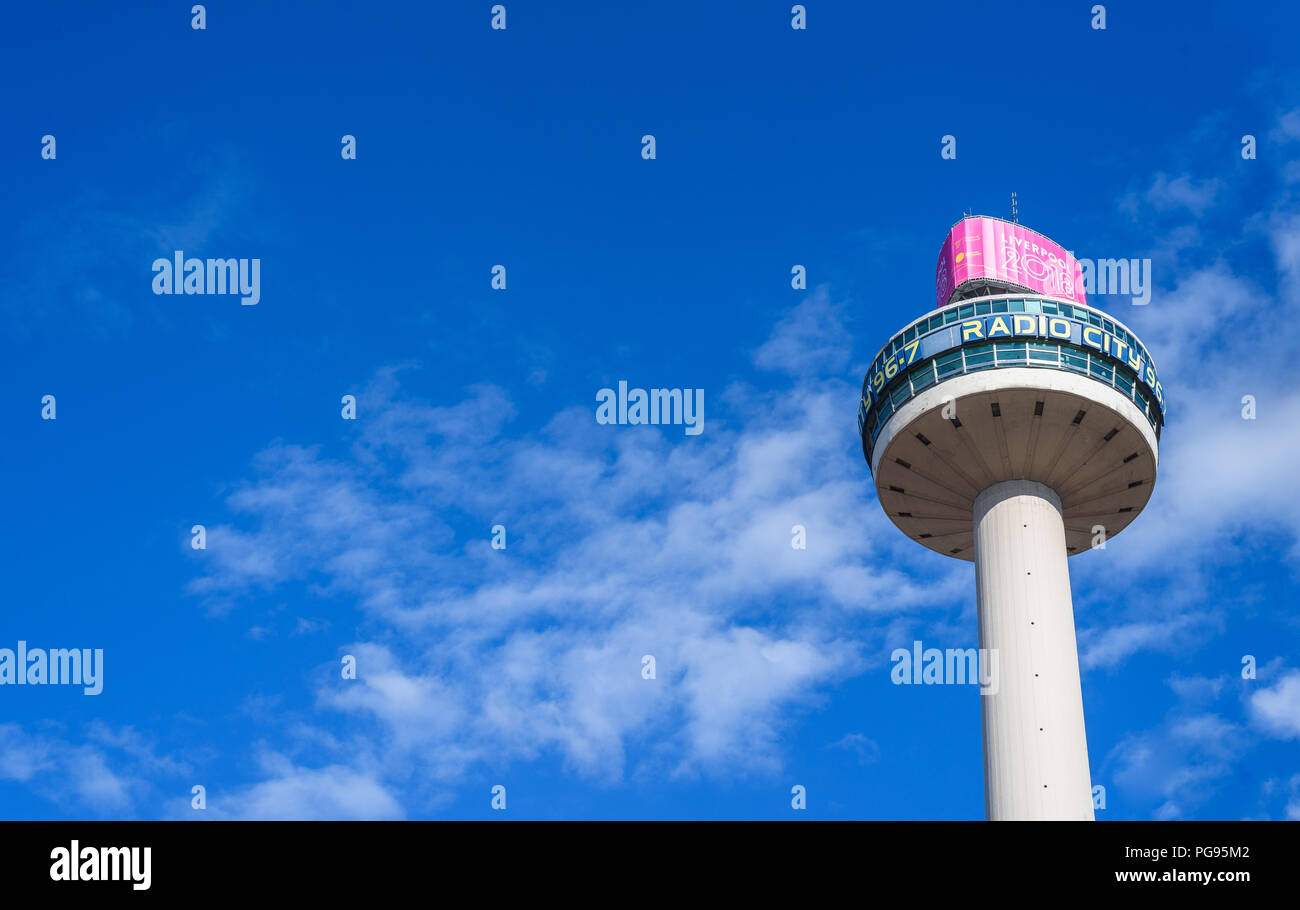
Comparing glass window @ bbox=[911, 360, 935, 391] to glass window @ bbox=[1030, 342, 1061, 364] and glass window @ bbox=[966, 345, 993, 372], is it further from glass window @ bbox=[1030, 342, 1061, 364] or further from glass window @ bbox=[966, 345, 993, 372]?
glass window @ bbox=[1030, 342, 1061, 364]

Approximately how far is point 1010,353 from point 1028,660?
1619 cm

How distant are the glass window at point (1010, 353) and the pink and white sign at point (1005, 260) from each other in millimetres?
8329

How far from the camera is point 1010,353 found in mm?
77500

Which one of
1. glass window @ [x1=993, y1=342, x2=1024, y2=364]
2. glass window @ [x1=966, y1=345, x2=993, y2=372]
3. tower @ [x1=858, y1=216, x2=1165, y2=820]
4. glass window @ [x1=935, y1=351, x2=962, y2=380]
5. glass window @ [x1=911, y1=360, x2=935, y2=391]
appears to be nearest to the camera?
tower @ [x1=858, y1=216, x2=1165, y2=820]

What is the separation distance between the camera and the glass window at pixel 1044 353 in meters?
77.2

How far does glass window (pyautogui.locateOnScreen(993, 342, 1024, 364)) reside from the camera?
7725 cm

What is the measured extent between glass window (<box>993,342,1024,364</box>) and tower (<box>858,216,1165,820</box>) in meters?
0.11

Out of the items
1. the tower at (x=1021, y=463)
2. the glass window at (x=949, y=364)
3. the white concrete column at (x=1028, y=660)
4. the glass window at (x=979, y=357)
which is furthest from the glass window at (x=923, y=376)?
the white concrete column at (x=1028, y=660)

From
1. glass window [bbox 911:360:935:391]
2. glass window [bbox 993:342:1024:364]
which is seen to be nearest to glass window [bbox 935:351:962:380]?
glass window [bbox 911:360:935:391]

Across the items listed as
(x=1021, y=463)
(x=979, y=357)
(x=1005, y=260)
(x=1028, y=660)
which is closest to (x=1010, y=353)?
(x=979, y=357)

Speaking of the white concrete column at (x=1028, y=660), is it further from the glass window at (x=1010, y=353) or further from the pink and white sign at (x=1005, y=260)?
the pink and white sign at (x=1005, y=260)

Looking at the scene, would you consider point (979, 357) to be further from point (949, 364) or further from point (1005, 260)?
point (1005, 260)
